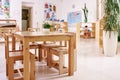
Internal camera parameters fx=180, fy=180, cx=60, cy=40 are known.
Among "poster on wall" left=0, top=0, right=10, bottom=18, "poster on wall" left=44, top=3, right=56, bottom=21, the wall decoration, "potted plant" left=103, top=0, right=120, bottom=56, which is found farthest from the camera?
"poster on wall" left=44, top=3, right=56, bottom=21

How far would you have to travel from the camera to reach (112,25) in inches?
171

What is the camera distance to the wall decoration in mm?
10219

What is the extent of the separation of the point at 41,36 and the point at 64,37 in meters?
0.42

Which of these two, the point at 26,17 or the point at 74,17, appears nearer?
the point at 74,17

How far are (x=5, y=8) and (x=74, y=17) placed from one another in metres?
3.88

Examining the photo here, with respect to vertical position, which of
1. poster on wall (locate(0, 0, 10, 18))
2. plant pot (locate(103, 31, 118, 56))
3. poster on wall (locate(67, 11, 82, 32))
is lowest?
plant pot (locate(103, 31, 118, 56))

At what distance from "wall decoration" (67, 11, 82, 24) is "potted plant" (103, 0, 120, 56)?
5.68 meters

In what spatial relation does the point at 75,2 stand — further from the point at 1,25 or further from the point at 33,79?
the point at 33,79

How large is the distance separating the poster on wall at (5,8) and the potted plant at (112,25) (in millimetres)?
6362

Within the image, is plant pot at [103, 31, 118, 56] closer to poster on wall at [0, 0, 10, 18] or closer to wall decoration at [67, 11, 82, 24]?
wall decoration at [67, 11, 82, 24]

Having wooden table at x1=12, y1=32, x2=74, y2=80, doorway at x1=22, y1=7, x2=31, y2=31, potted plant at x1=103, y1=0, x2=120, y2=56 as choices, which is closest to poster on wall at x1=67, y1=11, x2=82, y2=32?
doorway at x1=22, y1=7, x2=31, y2=31

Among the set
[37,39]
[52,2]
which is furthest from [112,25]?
[52,2]

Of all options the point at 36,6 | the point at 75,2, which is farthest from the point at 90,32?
the point at 36,6

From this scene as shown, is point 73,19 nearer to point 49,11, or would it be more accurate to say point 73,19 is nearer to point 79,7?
point 79,7
